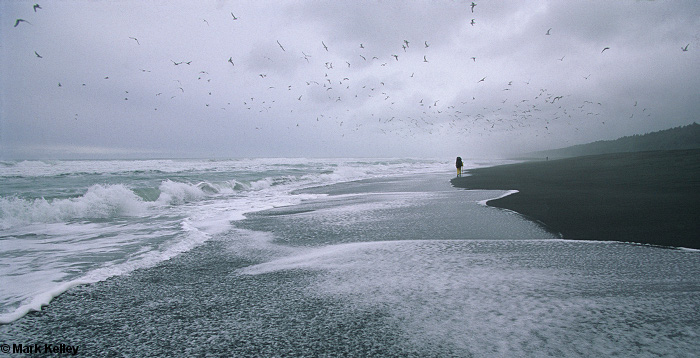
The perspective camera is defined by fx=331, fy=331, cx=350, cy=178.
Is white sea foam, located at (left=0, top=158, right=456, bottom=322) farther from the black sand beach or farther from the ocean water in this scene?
the black sand beach

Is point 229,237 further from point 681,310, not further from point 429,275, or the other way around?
point 681,310

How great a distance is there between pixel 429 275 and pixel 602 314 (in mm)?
1629

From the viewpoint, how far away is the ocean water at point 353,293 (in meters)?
2.44

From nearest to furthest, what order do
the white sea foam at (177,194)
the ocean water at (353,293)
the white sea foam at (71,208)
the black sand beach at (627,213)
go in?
1. the ocean water at (353,293)
2. the black sand beach at (627,213)
3. the white sea foam at (71,208)
4. the white sea foam at (177,194)

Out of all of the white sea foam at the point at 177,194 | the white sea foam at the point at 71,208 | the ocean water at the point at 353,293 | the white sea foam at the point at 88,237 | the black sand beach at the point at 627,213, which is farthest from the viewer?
the white sea foam at the point at 177,194

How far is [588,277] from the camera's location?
12.3 feet

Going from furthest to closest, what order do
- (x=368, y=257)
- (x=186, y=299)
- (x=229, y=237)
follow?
(x=229, y=237)
(x=368, y=257)
(x=186, y=299)

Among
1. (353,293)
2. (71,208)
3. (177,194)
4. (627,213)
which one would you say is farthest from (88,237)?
(627,213)

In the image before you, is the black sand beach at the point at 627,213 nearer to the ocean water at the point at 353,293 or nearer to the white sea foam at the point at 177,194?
the ocean water at the point at 353,293

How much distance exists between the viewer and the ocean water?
8.02 feet

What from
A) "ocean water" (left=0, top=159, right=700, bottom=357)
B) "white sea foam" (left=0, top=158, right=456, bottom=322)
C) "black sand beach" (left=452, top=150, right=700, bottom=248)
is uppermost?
"black sand beach" (left=452, top=150, right=700, bottom=248)

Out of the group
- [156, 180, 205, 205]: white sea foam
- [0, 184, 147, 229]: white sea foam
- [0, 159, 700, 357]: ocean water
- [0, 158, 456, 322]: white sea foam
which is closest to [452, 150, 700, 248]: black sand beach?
[0, 159, 700, 357]: ocean water

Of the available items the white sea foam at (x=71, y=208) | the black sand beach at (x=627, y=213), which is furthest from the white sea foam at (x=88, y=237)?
the black sand beach at (x=627, y=213)

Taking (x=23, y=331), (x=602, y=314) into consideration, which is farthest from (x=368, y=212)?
(x=23, y=331)
